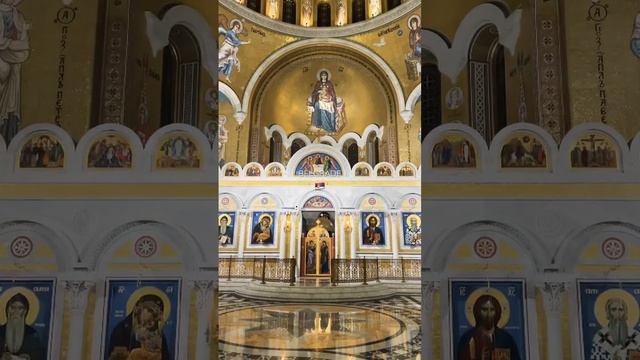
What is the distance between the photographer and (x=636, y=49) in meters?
3.17

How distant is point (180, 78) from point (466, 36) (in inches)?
80.5

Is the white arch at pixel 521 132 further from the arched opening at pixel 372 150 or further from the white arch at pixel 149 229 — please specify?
the arched opening at pixel 372 150

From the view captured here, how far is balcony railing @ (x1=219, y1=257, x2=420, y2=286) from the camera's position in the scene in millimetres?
A: 11383

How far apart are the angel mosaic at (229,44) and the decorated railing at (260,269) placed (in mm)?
6508

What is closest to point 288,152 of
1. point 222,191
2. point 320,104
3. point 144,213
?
point 320,104

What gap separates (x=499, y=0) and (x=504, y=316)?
217 cm

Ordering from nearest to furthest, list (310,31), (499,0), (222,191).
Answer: (499,0) → (222,191) → (310,31)

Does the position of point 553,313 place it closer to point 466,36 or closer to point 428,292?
point 428,292

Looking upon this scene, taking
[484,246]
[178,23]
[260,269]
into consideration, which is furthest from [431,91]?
[260,269]

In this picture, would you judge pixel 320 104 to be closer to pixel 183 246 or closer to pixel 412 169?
pixel 412 169

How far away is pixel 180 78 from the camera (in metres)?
3.28

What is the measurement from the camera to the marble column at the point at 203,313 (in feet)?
10.0

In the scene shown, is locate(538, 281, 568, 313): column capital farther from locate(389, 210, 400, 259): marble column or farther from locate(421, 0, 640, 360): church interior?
locate(389, 210, 400, 259): marble column

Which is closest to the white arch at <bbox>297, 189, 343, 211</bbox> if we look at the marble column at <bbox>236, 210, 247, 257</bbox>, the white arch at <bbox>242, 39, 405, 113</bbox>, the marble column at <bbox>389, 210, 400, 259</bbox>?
the marble column at <bbox>389, 210, 400, 259</bbox>
